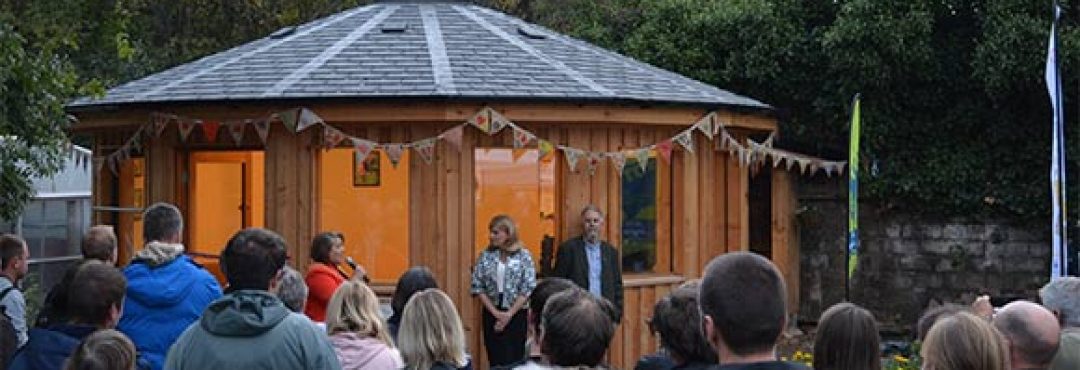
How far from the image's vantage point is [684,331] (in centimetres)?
544

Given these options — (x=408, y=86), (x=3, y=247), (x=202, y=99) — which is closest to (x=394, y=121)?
(x=408, y=86)

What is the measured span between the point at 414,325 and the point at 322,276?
3.46 m

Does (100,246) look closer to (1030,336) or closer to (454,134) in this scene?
(454,134)

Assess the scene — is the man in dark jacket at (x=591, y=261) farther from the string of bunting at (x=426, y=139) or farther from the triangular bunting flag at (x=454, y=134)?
the triangular bunting flag at (x=454, y=134)

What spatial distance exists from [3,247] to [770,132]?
Result: 32.2ft

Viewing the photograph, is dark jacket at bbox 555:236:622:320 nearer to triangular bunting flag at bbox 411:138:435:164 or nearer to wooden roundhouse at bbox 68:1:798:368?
wooden roundhouse at bbox 68:1:798:368

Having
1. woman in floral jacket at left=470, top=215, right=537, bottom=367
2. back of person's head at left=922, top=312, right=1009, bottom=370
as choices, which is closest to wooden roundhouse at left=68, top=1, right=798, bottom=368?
woman in floral jacket at left=470, top=215, right=537, bottom=367

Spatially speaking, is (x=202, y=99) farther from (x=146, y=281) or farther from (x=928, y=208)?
(x=928, y=208)

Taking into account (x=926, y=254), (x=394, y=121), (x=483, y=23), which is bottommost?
(x=926, y=254)

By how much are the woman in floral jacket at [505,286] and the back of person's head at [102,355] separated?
6909 mm

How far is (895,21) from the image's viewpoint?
17766mm

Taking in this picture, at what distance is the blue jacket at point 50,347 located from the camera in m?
5.88

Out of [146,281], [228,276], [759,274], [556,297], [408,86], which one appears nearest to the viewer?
[759,274]

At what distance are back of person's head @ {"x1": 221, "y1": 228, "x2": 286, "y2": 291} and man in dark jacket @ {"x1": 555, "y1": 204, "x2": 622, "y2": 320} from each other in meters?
6.94
